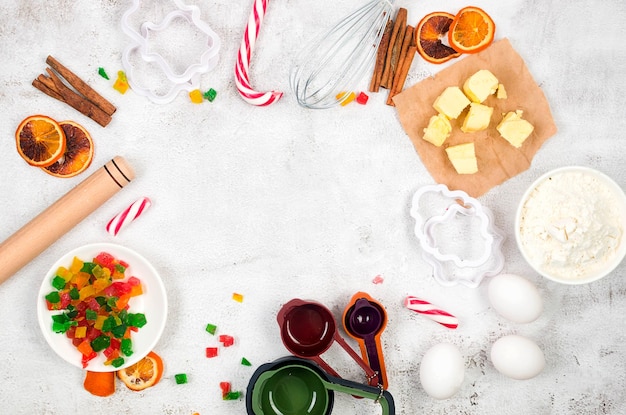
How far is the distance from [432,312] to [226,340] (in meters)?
0.57

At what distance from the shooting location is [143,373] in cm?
161

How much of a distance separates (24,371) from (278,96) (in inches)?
40.8

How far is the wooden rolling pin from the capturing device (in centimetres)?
153

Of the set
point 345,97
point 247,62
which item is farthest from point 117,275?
point 345,97

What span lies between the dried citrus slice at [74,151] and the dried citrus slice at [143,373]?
55 cm

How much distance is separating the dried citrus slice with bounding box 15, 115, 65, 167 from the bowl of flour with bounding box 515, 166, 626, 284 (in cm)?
124

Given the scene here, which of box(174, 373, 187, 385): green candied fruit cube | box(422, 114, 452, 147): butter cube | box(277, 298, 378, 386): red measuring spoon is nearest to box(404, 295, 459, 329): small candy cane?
box(277, 298, 378, 386): red measuring spoon

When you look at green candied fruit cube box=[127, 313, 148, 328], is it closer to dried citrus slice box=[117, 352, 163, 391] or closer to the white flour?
dried citrus slice box=[117, 352, 163, 391]

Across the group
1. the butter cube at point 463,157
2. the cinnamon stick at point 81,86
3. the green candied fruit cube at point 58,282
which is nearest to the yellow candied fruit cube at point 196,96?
the cinnamon stick at point 81,86

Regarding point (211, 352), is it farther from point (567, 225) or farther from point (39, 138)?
point (567, 225)

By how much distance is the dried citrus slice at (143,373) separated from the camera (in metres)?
1.61

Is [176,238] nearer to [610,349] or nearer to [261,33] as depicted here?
[261,33]

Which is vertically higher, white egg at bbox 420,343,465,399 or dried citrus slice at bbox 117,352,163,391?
white egg at bbox 420,343,465,399

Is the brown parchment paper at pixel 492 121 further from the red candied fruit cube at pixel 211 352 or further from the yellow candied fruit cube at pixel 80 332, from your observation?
the yellow candied fruit cube at pixel 80 332
